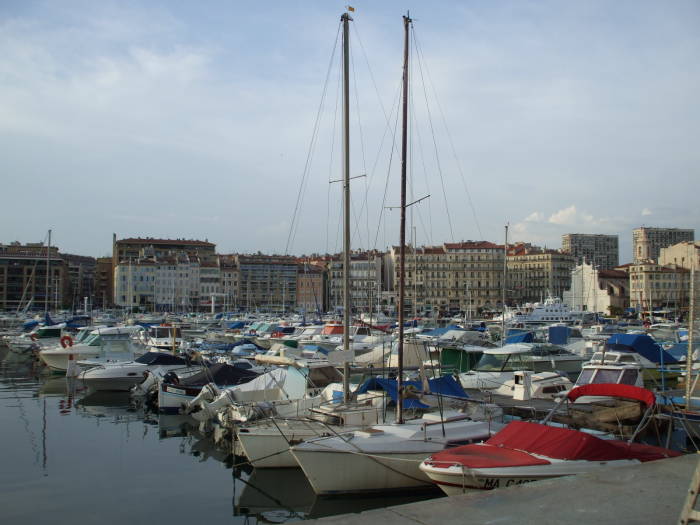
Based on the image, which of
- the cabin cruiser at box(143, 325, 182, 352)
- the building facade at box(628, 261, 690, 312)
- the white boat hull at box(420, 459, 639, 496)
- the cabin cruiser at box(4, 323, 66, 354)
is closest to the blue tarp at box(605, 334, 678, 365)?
the white boat hull at box(420, 459, 639, 496)

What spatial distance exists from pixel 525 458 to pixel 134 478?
9.46 m

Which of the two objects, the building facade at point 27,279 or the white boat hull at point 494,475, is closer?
the white boat hull at point 494,475

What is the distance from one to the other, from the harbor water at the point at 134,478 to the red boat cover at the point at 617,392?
421 cm

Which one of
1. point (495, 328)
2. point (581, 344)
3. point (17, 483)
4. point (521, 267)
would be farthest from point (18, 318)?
point (521, 267)

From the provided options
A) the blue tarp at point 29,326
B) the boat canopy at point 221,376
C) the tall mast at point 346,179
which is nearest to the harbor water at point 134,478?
the boat canopy at point 221,376

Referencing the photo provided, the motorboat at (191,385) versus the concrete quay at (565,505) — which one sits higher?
the concrete quay at (565,505)

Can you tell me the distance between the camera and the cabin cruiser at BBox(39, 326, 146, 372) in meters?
36.4

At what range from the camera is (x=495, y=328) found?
62531 millimetres

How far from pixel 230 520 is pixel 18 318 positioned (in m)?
72.8

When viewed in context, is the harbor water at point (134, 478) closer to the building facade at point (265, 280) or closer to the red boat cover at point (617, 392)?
the red boat cover at point (617, 392)

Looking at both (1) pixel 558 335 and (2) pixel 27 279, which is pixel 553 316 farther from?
(2) pixel 27 279

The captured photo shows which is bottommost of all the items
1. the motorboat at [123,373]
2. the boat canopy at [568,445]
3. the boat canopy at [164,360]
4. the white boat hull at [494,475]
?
the motorboat at [123,373]

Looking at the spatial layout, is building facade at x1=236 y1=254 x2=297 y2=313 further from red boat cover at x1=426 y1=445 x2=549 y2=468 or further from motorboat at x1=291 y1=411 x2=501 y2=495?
red boat cover at x1=426 y1=445 x2=549 y2=468

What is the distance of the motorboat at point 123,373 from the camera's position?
3012cm
